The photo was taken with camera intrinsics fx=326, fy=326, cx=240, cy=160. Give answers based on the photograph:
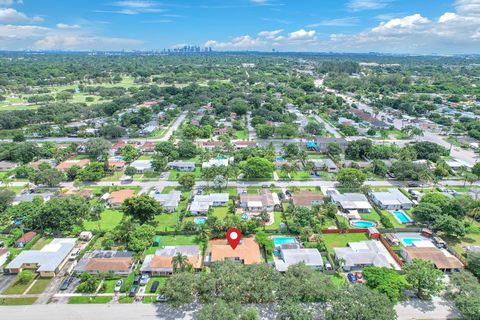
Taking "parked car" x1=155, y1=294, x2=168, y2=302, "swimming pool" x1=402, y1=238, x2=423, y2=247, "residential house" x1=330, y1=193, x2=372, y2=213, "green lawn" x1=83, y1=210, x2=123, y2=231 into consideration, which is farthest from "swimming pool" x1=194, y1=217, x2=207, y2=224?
"swimming pool" x1=402, y1=238, x2=423, y2=247

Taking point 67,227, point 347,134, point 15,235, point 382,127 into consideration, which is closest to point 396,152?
point 347,134

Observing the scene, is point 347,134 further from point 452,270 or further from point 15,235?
point 15,235

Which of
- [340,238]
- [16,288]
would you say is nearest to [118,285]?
[16,288]

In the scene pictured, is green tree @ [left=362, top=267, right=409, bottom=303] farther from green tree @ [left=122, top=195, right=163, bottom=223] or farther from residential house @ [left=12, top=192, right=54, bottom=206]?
residential house @ [left=12, top=192, right=54, bottom=206]

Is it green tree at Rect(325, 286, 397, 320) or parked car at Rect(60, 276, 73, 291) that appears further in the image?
parked car at Rect(60, 276, 73, 291)

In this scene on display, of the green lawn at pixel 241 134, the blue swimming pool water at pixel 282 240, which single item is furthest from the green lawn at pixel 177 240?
the green lawn at pixel 241 134

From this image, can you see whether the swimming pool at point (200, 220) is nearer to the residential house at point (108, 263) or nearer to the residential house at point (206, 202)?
the residential house at point (206, 202)
